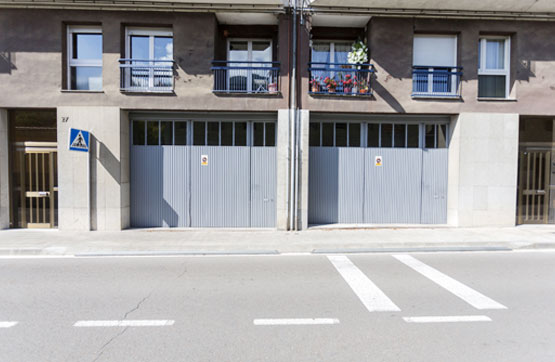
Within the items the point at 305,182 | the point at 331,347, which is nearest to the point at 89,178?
the point at 305,182

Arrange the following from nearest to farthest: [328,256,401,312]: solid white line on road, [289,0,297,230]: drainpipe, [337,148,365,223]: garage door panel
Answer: [328,256,401,312]: solid white line on road → [289,0,297,230]: drainpipe → [337,148,365,223]: garage door panel

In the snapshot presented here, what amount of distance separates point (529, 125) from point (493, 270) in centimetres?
735

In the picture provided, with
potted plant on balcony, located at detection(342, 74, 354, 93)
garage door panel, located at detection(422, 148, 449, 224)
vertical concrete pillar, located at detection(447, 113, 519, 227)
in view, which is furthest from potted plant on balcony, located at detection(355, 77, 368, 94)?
vertical concrete pillar, located at detection(447, 113, 519, 227)

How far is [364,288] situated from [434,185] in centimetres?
716

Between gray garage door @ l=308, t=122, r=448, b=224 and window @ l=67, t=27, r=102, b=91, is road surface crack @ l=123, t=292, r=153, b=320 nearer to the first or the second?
gray garage door @ l=308, t=122, r=448, b=224

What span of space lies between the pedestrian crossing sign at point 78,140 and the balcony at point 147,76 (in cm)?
185

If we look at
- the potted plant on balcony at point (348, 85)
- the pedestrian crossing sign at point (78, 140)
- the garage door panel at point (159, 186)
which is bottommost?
the garage door panel at point (159, 186)

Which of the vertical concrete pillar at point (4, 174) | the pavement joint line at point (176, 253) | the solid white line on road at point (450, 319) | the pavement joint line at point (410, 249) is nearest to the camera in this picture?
the solid white line on road at point (450, 319)

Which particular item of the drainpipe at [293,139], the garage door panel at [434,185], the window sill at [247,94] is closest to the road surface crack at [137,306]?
the drainpipe at [293,139]

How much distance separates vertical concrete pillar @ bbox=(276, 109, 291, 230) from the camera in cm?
1052

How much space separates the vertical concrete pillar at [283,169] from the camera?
34.5 ft

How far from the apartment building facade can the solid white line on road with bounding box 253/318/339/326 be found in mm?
6252

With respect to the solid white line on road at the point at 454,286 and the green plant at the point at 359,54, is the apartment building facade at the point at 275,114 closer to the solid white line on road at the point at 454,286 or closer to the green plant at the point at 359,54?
the green plant at the point at 359,54

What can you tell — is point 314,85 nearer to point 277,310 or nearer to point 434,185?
point 434,185
